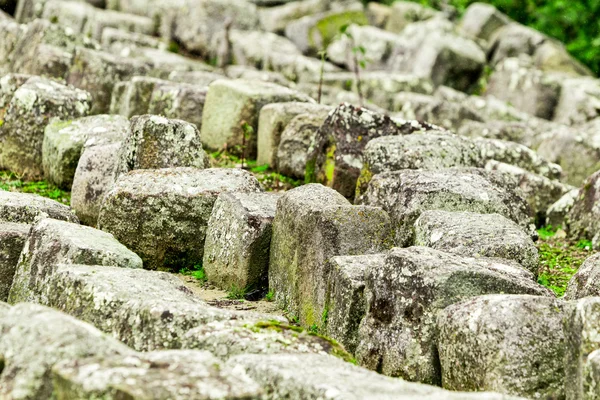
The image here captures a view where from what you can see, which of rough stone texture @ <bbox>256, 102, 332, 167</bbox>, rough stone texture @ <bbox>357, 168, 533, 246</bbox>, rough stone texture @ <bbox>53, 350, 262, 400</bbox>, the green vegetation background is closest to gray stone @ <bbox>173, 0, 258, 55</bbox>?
rough stone texture @ <bbox>256, 102, 332, 167</bbox>

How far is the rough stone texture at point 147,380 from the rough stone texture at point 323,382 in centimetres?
35

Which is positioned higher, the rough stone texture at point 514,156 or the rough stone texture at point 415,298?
the rough stone texture at point 415,298

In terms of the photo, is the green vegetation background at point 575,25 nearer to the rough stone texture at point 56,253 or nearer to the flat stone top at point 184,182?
the flat stone top at point 184,182

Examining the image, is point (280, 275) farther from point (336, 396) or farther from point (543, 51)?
point (543, 51)

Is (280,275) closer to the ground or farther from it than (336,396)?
closer to the ground

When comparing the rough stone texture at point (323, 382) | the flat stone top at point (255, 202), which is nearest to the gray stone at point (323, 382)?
the rough stone texture at point (323, 382)

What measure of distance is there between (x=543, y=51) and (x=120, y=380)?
25211 millimetres

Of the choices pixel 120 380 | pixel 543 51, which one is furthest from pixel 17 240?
pixel 543 51

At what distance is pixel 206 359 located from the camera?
414 cm

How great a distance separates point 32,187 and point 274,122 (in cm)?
271

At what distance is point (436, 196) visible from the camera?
7.86m

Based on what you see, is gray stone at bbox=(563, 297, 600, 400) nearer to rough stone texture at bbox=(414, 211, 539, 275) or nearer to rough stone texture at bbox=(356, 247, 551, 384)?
rough stone texture at bbox=(356, 247, 551, 384)

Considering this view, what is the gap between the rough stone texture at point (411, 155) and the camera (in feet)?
29.9

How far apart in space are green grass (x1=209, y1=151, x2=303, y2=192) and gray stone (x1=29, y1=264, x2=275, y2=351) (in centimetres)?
413
